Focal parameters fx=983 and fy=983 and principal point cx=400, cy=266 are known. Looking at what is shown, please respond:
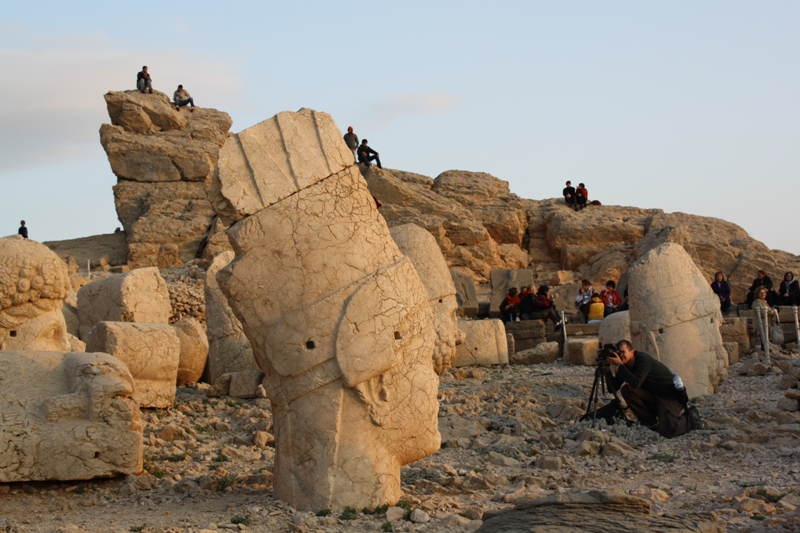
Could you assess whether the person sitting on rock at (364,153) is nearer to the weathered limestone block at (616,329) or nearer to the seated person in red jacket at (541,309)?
the seated person in red jacket at (541,309)

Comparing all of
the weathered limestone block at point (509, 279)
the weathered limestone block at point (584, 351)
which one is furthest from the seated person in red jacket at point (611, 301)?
the weathered limestone block at point (509, 279)

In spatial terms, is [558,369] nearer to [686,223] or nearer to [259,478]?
[259,478]

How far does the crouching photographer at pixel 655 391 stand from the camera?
7.93 m

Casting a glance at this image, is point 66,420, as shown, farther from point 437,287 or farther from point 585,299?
point 585,299

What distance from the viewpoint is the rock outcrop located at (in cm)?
2362

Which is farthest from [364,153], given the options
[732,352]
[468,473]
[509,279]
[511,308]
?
[468,473]

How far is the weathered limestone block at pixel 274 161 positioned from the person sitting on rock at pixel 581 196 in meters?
20.1

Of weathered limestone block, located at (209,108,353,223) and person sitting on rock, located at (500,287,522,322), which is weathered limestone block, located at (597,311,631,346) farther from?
weathered limestone block, located at (209,108,353,223)

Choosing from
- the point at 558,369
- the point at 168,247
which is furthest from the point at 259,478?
the point at 168,247

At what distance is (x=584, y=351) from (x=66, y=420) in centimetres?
826

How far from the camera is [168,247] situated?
22.7m

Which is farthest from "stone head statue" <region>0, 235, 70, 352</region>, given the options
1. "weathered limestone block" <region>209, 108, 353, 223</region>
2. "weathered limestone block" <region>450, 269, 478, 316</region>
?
"weathered limestone block" <region>450, 269, 478, 316</region>

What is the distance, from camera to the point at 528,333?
1543 cm

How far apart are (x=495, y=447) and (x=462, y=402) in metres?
2.23
